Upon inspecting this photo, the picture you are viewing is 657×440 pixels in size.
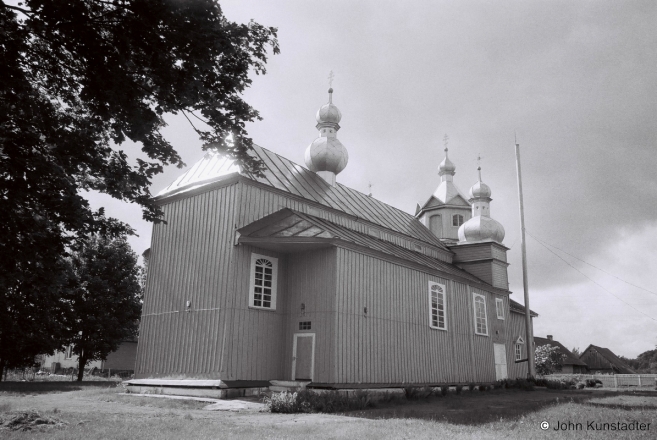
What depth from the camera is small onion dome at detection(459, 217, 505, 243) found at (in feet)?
95.1

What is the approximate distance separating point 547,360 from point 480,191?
23.1 meters

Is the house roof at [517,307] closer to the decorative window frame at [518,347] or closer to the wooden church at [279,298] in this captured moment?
the decorative window frame at [518,347]

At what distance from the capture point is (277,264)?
56.6 ft

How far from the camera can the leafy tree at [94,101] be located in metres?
7.48

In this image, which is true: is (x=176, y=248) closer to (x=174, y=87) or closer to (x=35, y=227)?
(x=35, y=227)

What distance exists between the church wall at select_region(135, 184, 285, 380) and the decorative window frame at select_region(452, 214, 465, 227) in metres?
18.6

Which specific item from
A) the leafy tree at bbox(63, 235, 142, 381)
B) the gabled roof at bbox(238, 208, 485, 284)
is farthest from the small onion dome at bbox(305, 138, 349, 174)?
the leafy tree at bbox(63, 235, 142, 381)

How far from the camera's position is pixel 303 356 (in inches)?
633

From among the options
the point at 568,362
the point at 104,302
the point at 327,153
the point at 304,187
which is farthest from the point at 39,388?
the point at 568,362

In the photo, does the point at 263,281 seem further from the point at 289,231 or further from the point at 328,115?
the point at 328,115

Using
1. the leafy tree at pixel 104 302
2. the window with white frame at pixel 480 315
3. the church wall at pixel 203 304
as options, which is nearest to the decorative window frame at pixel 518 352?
the window with white frame at pixel 480 315

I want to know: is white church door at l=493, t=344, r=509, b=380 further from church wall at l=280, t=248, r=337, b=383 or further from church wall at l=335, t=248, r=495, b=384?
church wall at l=280, t=248, r=337, b=383

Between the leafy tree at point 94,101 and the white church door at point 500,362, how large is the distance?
62.9ft

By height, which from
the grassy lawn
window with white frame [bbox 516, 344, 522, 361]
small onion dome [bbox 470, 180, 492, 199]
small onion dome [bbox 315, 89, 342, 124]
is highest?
small onion dome [bbox 315, 89, 342, 124]
